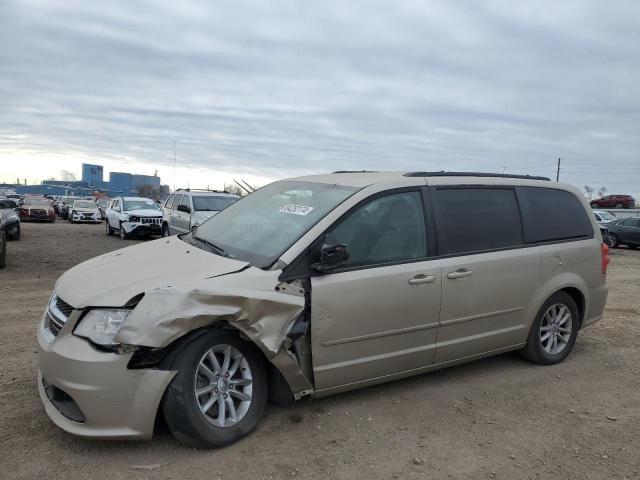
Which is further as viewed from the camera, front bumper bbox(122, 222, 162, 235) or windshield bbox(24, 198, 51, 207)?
windshield bbox(24, 198, 51, 207)

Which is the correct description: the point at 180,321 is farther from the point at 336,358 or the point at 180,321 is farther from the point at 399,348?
the point at 399,348

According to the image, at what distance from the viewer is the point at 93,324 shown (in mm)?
3189

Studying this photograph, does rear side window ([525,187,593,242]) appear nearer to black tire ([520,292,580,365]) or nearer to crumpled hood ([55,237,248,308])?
black tire ([520,292,580,365])

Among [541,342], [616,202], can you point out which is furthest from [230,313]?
[616,202]

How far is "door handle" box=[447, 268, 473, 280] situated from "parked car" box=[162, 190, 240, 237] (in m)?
10.0

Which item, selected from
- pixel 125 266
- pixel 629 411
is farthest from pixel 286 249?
pixel 629 411

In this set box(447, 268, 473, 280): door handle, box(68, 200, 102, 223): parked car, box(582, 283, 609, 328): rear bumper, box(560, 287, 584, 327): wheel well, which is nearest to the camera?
box(447, 268, 473, 280): door handle

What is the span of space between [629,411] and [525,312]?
1.08m

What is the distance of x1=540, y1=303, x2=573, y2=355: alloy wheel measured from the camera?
509 cm

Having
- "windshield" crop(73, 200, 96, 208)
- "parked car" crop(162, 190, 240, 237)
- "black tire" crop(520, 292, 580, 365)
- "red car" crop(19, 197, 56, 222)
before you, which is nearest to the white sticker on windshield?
"black tire" crop(520, 292, 580, 365)

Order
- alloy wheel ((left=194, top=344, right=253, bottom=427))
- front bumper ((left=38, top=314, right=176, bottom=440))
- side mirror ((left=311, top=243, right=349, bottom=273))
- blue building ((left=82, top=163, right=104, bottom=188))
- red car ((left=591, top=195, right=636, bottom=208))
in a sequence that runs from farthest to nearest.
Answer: blue building ((left=82, top=163, right=104, bottom=188))
red car ((left=591, top=195, right=636, bottom=208))
side mirror ((left=311, top=243, right=349, bottom=273))
alloy wheel ((left=194, top=344, right=253, bottom=427))
front bumper ((left=38, top=314, right=176, bottom=440))

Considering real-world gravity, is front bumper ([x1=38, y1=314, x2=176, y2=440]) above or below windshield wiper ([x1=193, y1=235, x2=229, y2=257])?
below

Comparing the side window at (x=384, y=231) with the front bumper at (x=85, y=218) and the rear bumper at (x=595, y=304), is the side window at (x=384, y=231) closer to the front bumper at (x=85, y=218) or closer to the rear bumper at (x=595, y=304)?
the rear bumper at (x=595, y=304)

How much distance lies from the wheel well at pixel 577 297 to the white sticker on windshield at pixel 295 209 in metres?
2.73
